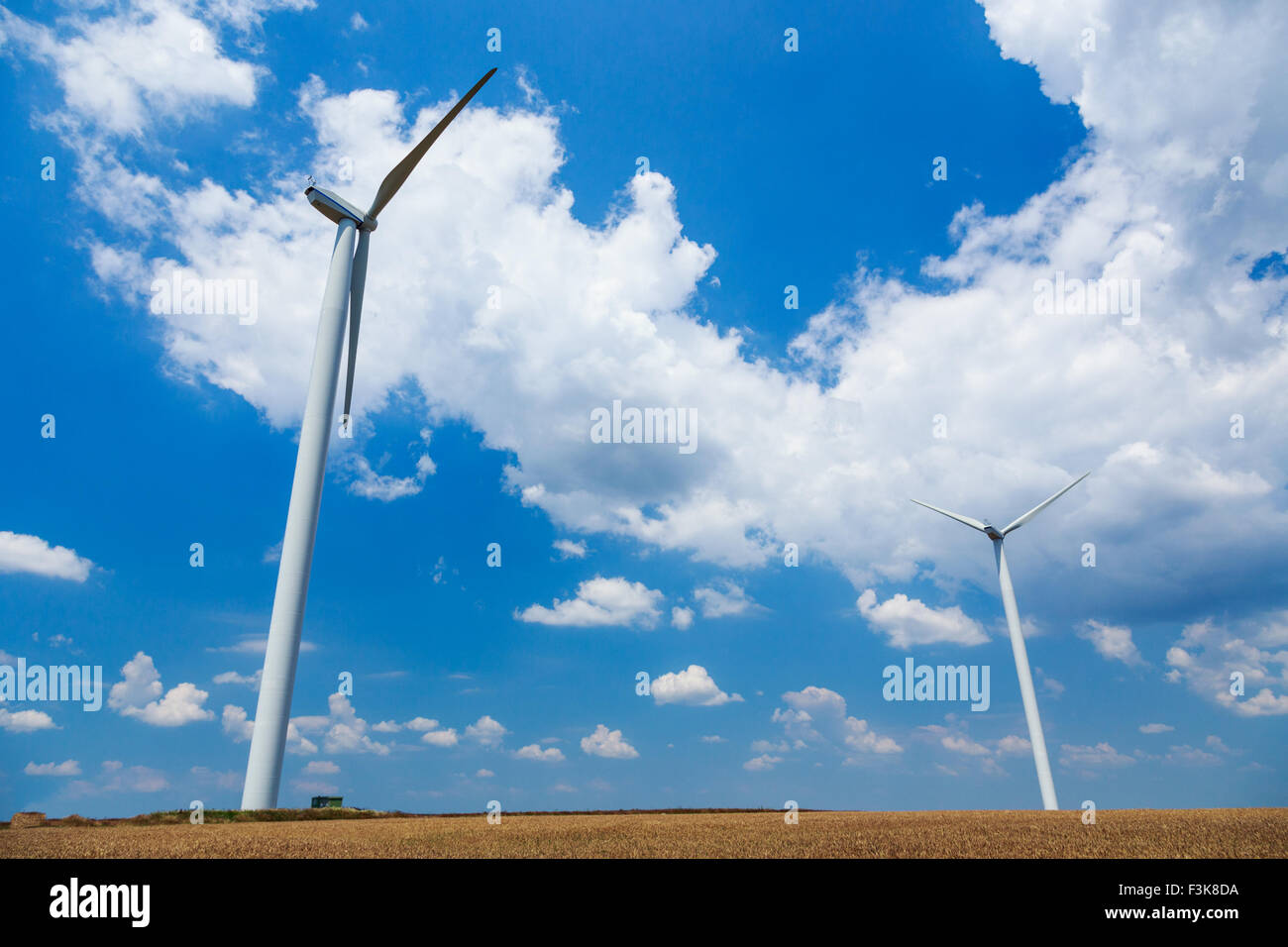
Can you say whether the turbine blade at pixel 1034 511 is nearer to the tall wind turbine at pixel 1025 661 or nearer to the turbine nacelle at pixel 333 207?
the tall wind turbine at pixel 1025 661

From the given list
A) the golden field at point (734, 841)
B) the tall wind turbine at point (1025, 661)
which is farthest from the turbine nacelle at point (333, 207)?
the tall wind turbine at point (1025, 661)

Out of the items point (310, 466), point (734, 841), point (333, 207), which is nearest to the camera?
point (734, 841)

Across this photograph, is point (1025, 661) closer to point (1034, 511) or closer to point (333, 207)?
point (1034, 511)

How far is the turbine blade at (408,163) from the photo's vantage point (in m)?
53.0

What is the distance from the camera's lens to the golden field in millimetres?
16469

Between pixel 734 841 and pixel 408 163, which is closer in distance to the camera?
pixel 734 841

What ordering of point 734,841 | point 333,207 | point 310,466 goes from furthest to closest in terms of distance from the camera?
point 333,207, point 310,466, point 734,841

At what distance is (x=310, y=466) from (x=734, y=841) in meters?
34.1

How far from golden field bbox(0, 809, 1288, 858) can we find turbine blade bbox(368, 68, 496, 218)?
42.6 m

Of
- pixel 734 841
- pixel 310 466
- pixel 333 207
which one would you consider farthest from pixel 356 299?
pixel 734 841

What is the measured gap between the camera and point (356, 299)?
5250 centimetres

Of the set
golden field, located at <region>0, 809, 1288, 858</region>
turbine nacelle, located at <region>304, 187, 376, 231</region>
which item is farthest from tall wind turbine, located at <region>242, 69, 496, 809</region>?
golden field, located at <region>0, 809, 1288, 858</region>

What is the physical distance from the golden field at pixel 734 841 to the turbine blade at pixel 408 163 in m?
42.6
